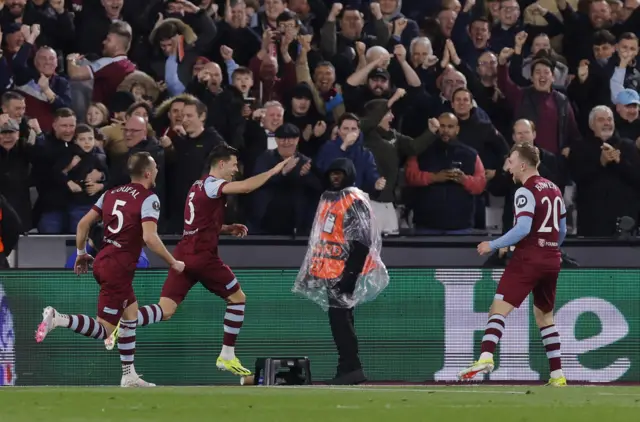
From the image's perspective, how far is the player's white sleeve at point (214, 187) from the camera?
14.7 metres

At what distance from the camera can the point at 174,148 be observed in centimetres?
1769

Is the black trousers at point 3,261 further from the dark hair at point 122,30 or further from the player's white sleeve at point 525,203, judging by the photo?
the player's white sleeve at point 525,203

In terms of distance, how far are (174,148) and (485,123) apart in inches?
147

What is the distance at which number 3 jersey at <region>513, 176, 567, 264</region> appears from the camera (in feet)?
46.6

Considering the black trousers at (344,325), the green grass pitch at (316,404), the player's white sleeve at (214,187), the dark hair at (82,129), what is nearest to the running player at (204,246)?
the player's white sleeve at (214,187)

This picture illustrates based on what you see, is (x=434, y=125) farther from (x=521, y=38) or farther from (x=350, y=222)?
(x=350, y=222)

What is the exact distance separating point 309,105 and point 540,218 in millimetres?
5033

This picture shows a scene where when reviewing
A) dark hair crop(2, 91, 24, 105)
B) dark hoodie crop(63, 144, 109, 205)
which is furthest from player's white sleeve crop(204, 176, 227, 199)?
dark hair crop(2, 91, 24, 105)

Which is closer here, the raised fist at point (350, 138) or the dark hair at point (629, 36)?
the raised fist at point (350, 138)

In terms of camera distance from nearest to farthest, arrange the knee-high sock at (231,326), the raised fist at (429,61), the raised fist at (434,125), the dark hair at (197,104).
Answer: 1. the knee-high sock at (231,326)
2. the dark hair at (197,104)
3. the raised fist at (434,125)
4. the raised fist at (429,61)

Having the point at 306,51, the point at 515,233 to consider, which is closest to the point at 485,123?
the point at 306,51

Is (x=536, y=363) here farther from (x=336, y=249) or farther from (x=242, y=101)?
(x=242, y=101)

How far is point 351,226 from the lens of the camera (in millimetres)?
15734

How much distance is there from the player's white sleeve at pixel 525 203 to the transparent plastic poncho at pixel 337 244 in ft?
6.82
